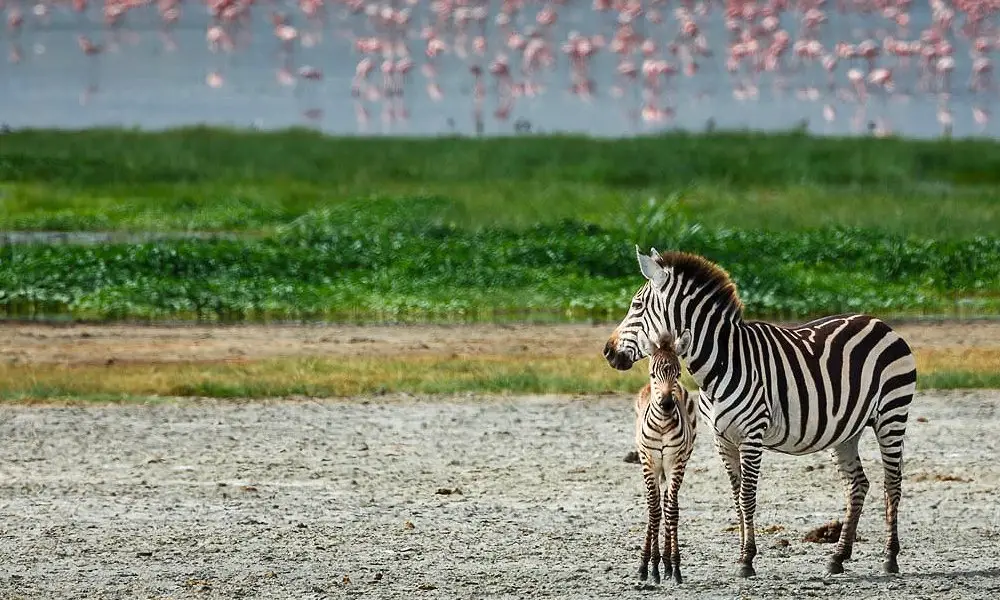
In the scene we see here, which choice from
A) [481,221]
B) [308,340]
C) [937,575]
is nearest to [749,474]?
[937,575]

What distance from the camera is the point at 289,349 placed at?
58.8ft

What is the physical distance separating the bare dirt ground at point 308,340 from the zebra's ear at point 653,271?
9139 mm

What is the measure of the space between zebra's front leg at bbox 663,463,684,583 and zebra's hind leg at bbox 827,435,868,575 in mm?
814

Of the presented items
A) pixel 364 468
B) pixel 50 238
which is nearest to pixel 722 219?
pixel 50 238

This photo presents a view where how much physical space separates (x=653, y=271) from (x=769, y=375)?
76 cm

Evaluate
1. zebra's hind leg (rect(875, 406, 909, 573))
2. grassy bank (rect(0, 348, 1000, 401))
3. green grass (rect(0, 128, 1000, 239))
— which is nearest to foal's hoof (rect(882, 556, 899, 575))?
zebra's hind leg (rect(875, 406, 909, 573))

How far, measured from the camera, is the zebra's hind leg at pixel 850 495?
948 centimetres

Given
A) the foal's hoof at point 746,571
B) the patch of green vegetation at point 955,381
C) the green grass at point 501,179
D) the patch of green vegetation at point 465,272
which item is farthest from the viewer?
the green grass at point 501,179

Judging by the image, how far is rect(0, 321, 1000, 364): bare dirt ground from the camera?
1764 cm

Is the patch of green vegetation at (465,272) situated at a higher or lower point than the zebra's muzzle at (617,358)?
lower

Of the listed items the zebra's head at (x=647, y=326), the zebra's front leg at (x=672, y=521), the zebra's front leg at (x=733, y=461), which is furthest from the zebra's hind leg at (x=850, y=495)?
the zebra's head at (x=647, y=326)

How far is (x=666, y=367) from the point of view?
8.52 m

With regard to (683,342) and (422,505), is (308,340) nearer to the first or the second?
(422,505)

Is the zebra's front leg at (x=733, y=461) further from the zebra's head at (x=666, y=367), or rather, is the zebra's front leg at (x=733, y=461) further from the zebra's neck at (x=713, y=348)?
the zebra's head at (x=666, y=367)
